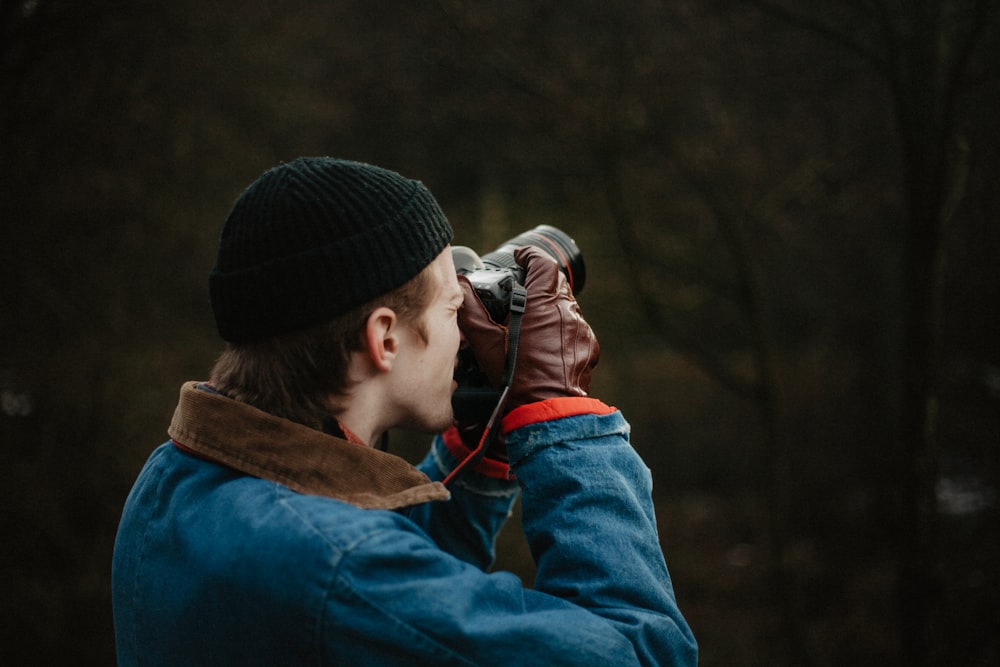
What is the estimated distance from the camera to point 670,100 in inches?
134

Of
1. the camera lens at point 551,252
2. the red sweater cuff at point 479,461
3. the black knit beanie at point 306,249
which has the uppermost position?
the black knit beanie at point 306,249

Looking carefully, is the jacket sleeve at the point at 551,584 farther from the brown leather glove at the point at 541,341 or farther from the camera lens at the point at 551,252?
the camera lens at the point at 551,252

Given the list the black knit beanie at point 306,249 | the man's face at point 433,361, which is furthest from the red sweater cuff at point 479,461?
the black knit beanie at point 306,249

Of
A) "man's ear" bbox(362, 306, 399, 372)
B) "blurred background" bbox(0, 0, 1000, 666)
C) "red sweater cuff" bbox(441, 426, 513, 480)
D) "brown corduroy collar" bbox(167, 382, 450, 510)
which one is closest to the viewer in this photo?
"brown corduroy collar" bbox(167, 382, 450, 510)

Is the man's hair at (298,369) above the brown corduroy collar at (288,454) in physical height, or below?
above

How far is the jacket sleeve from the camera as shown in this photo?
33.1 inches

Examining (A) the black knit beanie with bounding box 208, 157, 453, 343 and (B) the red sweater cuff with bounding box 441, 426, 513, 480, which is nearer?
(A) the black knit beanie with bounding box 208, 157, 453, 343

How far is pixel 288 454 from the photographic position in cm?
96

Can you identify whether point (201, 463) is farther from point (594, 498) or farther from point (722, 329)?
point (722, 329)

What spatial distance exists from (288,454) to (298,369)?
12cm

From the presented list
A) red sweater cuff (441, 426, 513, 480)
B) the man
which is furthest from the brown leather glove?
red sweater cuff (441, 426, 513, 480)

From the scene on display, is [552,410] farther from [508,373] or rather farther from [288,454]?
[288,454]

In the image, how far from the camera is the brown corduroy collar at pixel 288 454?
947 millimetres

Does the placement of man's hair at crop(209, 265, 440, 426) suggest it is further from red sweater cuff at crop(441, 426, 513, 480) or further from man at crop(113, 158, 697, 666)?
red sweater cuff at crop(441, 426, 513, 480)
